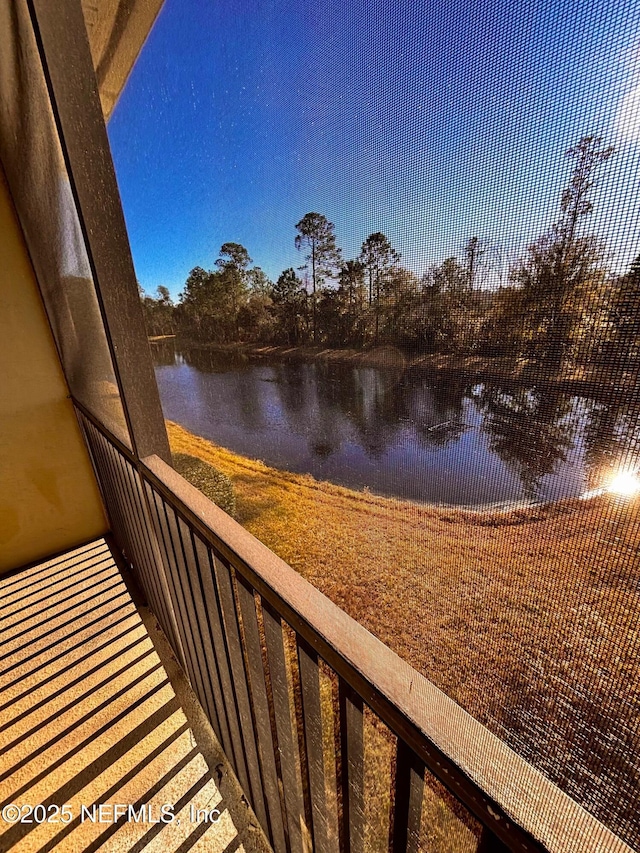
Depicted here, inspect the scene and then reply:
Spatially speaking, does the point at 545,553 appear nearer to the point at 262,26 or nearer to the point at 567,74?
the point at 567,74

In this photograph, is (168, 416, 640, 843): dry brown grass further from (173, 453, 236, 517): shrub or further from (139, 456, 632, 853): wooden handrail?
(173, 453, 236, 517): shrub

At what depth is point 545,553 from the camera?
1.18ft

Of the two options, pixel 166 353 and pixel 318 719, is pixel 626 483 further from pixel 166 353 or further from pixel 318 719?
pixel 166 353

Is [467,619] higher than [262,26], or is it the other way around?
[262,26]

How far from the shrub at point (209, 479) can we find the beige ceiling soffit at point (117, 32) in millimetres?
1949

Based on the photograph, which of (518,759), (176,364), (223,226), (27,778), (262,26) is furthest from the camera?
(176,364)

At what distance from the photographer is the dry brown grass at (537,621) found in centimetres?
32

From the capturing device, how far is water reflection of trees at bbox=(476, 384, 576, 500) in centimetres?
31

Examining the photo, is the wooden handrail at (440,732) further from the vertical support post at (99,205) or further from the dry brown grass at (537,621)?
the vertical support post at (99,205)

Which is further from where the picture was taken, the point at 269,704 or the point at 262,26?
the point at 269,704

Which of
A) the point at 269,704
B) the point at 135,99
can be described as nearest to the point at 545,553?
the point at 269,704

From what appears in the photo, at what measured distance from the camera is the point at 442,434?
0.41 metres

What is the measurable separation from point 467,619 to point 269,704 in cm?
69

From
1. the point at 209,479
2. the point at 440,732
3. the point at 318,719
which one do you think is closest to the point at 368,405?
the point at 440,732
